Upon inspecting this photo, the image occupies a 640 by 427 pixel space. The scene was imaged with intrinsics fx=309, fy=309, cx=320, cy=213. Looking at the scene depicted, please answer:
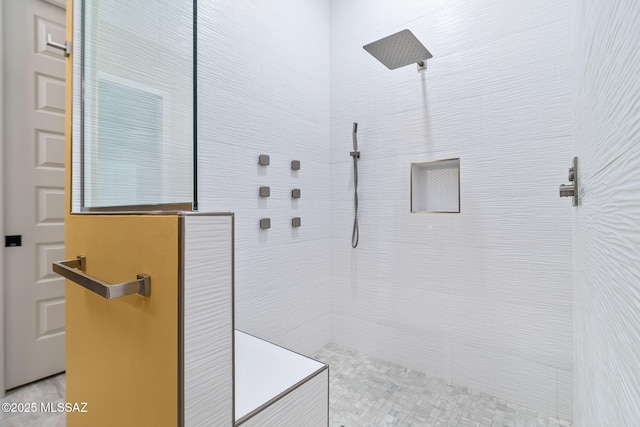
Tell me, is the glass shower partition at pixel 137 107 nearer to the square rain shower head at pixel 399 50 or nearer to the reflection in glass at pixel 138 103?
the reflection in glass at pixel 138 103

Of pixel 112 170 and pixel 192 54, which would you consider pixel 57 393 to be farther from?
pixel 192 54

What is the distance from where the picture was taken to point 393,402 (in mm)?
1652

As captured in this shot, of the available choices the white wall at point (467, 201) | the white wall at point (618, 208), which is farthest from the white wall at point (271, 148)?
the white wall at point (618, 208)

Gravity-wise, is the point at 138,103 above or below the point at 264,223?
above

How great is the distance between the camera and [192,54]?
83 cm

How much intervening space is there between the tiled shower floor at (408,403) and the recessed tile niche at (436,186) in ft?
3.42

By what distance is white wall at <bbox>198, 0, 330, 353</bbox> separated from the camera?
66.1 inches

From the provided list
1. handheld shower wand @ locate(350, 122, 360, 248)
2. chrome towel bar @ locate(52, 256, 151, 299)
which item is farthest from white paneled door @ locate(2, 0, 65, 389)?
handheld shower wand @ locate(350, 122, 360, 248)

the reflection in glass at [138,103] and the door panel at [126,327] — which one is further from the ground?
the reflection in glass at [138,103]

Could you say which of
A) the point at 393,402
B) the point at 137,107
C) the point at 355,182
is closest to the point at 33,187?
the point at 137,107

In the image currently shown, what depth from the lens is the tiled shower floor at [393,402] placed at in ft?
4.95

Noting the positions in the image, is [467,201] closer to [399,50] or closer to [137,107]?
[399,50]

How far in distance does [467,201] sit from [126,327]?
174 cm

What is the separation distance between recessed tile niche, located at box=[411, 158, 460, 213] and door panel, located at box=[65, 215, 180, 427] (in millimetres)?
1662
